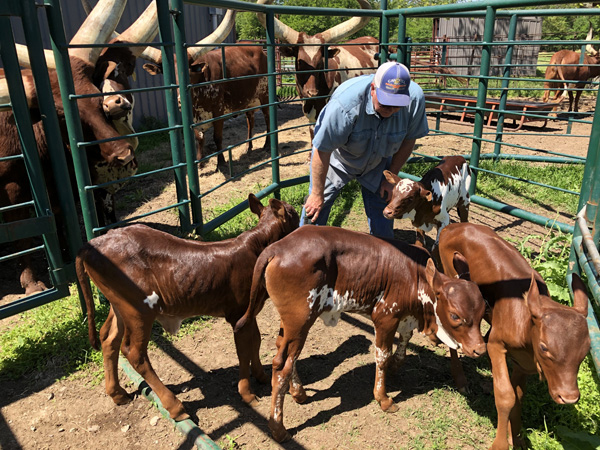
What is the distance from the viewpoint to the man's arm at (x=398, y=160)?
4266mm

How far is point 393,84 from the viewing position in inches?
134

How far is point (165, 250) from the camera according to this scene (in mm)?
3096

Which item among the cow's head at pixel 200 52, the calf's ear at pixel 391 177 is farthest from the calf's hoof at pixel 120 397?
the cow's head at pixel 200 52

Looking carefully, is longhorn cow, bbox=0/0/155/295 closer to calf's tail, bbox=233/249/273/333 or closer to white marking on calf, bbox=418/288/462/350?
calf's tail, bbox=233/249/273/333

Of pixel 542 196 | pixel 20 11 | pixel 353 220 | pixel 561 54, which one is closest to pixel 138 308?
pixel 20 11

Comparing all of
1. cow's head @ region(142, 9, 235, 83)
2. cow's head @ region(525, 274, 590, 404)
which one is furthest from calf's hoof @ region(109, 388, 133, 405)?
cow's head @ region(142, 9, 235, 83)

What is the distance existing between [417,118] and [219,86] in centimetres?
478

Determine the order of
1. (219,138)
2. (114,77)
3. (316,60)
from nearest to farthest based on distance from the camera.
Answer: (114,77) < (316,60) < (219,138)

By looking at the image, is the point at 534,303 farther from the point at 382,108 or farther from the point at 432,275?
the point at 382,108

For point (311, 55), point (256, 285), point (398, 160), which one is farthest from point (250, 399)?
point (311, 55)

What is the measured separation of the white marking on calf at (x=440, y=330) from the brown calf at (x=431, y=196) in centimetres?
124

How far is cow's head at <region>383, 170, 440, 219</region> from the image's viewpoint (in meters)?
4.29

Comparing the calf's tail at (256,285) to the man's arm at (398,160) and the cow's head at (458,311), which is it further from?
the man's arm at (398,160)

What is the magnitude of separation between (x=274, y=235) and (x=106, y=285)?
1096mm
